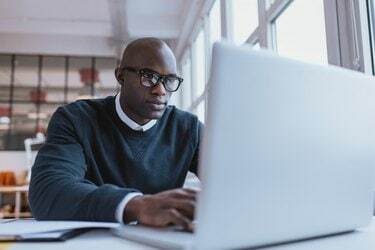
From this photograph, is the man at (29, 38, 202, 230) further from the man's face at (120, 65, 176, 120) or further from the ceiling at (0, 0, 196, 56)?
the ceiling at (0, 0, 196, 56)

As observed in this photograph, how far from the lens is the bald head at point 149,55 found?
121 cm

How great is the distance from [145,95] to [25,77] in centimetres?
622

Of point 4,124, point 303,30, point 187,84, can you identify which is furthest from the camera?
point 4,124

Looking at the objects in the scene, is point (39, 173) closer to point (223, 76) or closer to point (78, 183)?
point (78, 183)

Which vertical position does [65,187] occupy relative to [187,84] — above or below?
below

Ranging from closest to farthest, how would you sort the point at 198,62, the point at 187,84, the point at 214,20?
1. the point at 214,20
2. the point at 198,62
3. the point at 187,84

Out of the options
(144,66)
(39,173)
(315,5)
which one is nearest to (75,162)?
(39,173)

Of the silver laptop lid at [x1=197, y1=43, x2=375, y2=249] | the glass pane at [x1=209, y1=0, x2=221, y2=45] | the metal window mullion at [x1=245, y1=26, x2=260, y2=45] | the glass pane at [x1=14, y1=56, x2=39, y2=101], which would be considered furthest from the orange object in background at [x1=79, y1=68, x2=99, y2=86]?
the silver laptop lid at [x1=197, y1=43, x2=375, y2=249]

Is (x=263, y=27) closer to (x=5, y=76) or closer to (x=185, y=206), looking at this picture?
(x=185, y=206)

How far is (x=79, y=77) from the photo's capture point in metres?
6.88

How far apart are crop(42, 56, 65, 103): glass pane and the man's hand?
6.48 metres

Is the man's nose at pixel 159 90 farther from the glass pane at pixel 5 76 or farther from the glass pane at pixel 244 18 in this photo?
the glass pane at pixel 5 76

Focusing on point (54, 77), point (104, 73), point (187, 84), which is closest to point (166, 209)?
point (187, 84)

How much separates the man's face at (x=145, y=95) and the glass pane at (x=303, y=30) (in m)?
0.60
